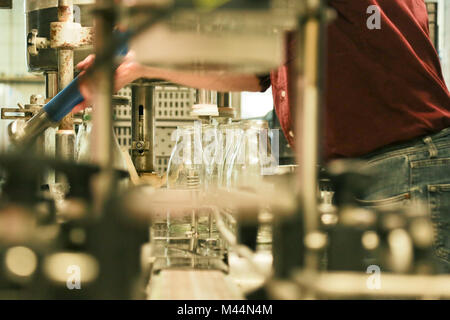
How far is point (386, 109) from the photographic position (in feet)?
4.19

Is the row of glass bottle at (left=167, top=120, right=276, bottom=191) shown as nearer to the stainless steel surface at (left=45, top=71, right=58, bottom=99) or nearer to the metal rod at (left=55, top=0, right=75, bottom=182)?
the metal rod at (left=55, top=0, right=75, bottom=182)

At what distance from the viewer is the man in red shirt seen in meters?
1.24

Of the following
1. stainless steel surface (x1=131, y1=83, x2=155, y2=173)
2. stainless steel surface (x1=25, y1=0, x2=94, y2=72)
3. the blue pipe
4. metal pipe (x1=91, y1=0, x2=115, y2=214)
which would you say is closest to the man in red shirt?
stainless steel surface (x1=131, y1=83, x2=155, y2=173)

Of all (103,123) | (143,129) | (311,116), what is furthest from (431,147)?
(103,123)

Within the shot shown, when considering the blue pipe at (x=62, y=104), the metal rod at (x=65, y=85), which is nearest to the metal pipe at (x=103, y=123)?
the blue pipe at (x=62, y=104)

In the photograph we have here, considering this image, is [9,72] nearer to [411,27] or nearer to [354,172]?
[411,27]

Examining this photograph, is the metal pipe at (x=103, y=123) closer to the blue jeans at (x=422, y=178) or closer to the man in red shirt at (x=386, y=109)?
the man in red shirt at (x=386, y=109)

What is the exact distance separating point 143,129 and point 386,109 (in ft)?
1.96

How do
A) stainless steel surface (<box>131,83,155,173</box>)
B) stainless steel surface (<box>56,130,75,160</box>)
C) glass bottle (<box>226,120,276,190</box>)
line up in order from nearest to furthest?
glass bottle (<box>226,120,276,190</box>)
stainless steel surface (<box>56,130,75,160</box>)
stainless steel surface (<box>131,83,155,173</box>)

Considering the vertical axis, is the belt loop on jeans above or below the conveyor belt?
above

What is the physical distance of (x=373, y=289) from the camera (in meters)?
0.44

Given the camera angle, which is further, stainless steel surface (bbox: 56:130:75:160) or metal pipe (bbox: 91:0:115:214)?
stainless steel surface (bbox: 56:130:75:160)
